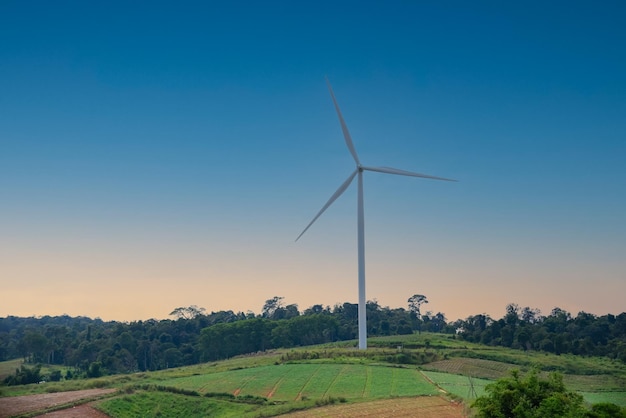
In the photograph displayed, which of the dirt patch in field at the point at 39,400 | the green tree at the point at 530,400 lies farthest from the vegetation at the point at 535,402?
the dirt patch in field at the point at 39,400

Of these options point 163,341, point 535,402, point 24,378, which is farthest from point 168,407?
point 163,341

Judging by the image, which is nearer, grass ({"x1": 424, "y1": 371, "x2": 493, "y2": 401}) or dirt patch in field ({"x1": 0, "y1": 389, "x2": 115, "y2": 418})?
Result: dirt patch in field ({"x1": 0, "y1": 389, "x2": 115, "y2": 418})

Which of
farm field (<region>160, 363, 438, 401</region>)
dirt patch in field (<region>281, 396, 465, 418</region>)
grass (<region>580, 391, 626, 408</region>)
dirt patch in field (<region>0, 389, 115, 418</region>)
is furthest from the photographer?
farm field (<region>160, 363, 438, 401</region>)

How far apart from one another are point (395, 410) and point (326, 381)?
565 inches

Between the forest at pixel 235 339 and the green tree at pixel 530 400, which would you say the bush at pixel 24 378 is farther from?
the green tree at pixel 530 400

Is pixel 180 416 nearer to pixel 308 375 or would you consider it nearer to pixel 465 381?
pixel 308 375

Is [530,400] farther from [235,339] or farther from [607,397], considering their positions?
[235,339]

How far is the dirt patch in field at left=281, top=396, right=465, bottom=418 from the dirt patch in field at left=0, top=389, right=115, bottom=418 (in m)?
19.5

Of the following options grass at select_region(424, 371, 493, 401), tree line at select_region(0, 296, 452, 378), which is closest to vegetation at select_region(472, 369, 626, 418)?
grass at select_region(424, 371, 493, 401)

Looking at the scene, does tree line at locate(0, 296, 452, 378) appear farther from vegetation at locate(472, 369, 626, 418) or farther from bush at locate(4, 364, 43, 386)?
vegetation at locate(472, 369, 626, 418)

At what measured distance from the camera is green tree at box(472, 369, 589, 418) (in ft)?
109

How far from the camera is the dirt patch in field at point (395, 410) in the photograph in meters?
45.6

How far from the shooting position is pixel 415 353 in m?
75.9

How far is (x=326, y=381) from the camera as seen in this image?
60438 mm
